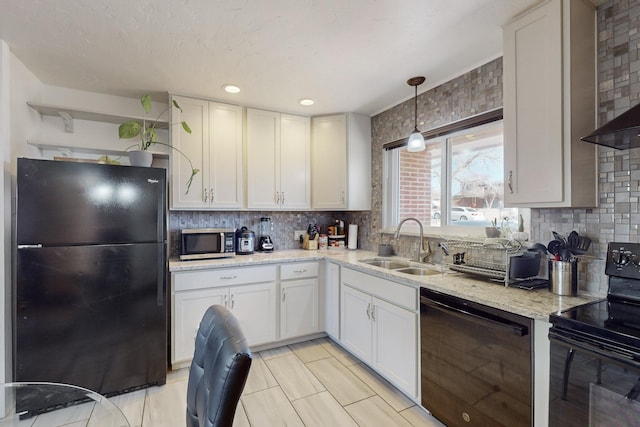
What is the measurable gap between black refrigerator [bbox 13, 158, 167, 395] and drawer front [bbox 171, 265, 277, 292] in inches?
8.2

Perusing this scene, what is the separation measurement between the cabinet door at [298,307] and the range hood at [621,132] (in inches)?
92.0

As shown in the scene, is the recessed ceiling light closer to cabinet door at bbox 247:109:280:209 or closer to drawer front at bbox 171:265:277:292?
cabinet door at bbox 247:109:280:209

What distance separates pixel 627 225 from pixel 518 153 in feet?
1.96

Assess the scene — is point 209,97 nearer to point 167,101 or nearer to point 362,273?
point 167,101

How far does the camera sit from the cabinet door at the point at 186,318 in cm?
243

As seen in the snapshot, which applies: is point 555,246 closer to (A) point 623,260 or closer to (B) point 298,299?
(A) point 623,260

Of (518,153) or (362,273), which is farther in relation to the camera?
(362,273)

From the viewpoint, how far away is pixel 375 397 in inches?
83.2

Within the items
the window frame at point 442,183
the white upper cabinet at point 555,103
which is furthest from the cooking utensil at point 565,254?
the window frame at point 442,183

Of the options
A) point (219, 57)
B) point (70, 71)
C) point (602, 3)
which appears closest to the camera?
point (602, 3)

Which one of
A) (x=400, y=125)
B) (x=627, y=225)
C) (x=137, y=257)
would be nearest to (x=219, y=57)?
(x=137, y=257)

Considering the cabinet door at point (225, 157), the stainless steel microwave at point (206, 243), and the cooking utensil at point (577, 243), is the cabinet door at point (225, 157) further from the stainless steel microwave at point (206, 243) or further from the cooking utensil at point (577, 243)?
the cooking utensil at point (577, 243)

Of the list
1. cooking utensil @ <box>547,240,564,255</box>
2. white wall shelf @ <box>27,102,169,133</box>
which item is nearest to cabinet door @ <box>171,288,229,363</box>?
white wall shelf @ <box>27,102,169,133</box>

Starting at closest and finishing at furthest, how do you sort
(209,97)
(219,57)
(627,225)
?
1. (627,225)
2. (219,57)
3. (209,97)
